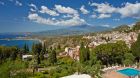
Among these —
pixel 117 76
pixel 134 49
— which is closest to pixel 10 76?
pixel 117 76

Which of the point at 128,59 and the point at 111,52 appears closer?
the point at 128,59

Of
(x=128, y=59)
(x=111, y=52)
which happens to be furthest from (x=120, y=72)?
(x=111, y=52)

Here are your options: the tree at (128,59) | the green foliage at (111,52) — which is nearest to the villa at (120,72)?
the tree at (128,59)

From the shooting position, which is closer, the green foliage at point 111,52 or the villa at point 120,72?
the villa at point 120,72

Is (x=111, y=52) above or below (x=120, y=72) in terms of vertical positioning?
above

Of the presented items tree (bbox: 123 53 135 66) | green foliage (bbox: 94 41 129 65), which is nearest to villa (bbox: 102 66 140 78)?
tree (bbox: 123 53 135 66)

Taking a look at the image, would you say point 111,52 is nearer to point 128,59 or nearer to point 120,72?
point 128,59

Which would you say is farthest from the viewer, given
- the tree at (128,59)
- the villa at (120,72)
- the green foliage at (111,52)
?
the green foliage at (111,52)

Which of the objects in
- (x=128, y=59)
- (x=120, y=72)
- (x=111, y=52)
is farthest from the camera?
(x=111, y=52)

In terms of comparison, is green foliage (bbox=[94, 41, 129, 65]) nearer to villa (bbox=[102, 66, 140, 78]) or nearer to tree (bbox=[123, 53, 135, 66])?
tree (bbox=[123, 53, 135, 66])

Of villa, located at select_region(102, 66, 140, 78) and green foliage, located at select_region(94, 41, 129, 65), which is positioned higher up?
green foliage, located at select_region(94, 41, 129, 65)

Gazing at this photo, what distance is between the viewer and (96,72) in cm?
2548

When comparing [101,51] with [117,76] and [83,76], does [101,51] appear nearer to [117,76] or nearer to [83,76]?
[117,76]

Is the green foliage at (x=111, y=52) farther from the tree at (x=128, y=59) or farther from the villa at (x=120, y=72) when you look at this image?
the villa at (x=120, y=72)
